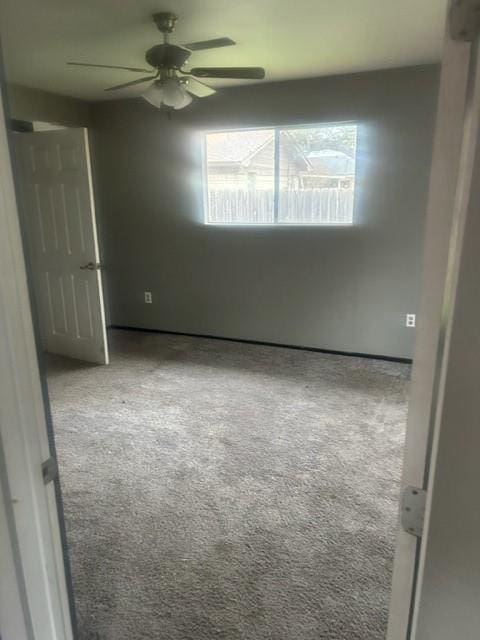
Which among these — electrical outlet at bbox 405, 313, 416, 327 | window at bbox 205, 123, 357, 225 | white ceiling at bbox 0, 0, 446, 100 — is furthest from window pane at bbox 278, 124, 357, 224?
electrical outlet at bbox 405, 313, 416, 327

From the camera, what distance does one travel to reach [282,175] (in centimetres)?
394

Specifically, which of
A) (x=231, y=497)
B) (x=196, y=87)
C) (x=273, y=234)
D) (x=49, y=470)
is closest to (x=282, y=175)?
(x=273, y=234)

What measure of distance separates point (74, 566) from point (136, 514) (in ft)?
1.17

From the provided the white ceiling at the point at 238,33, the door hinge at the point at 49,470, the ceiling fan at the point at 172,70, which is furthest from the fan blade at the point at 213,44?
the door hinge at the point at 49,470

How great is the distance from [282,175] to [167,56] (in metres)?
1.76

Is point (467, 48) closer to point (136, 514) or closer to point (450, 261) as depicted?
point (450, 261)

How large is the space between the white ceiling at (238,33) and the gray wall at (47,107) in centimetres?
36

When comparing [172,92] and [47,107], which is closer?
[172,92]

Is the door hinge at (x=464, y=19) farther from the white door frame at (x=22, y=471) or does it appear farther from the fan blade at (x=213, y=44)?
the fan blade at (x=213, y=44)

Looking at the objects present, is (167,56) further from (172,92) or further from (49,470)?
(49,470)

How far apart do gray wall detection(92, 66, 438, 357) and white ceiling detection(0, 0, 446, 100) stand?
1.01ft

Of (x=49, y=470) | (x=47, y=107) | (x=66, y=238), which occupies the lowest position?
(x=49, y=470)

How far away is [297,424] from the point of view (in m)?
2.92

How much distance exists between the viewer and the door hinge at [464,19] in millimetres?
506
